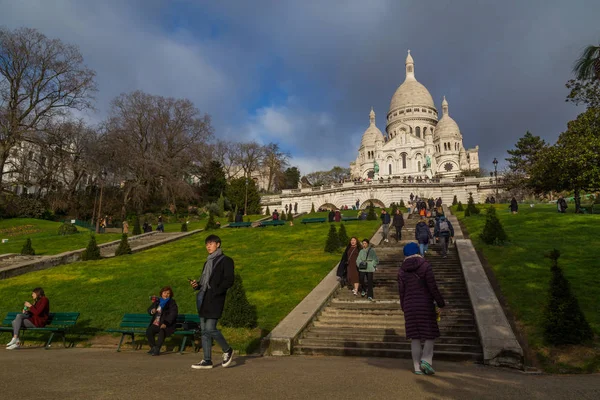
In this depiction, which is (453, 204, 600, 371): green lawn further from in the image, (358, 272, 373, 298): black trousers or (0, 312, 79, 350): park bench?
(0, 312, 79, 350): park bench

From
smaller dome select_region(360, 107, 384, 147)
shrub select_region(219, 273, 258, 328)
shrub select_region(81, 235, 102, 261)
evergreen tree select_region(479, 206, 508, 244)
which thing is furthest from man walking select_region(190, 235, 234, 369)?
smaller dome select_region(360, 107, 384, 147)

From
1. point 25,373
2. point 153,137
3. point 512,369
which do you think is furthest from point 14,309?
point 153,137

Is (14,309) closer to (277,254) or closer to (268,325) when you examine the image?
(268,325)

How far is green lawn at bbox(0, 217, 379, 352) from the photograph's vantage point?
1083 cm

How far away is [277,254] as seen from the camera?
17859 millimetres

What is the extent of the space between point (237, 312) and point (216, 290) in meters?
3.50

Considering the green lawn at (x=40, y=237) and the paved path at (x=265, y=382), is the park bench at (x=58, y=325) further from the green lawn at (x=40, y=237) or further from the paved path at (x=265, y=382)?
the green lawn at (x=40, y=237)

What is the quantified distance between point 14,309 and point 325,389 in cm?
1093

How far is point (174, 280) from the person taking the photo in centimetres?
1375

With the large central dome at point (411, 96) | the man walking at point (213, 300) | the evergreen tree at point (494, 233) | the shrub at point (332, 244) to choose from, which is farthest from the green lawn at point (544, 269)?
the large central dome at point (411, 96)

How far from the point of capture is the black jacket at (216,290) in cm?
591

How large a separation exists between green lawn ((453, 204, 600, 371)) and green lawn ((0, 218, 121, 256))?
20.8 m

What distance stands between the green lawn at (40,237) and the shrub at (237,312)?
53.5 feet

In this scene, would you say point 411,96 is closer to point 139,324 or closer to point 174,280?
point 174,280
